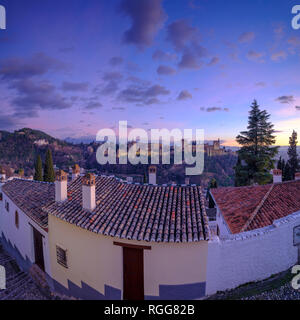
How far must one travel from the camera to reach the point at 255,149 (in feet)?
70.3

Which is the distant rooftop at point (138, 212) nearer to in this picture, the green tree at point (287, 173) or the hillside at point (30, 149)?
the green tree at point (287, 173)

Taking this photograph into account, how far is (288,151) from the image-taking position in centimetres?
3359

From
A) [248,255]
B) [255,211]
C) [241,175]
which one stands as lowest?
[248,255]

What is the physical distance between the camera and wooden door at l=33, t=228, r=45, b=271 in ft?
29.9

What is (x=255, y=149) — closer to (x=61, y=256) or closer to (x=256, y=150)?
(x=256, y=150)

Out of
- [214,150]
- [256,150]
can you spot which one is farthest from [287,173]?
[214,150]

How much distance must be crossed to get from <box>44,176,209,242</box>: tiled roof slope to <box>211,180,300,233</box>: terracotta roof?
3.88 metres

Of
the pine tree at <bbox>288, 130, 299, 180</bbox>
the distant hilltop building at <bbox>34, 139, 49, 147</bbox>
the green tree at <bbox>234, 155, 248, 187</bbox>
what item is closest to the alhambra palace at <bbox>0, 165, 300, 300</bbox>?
the green tree at <bbox>234, 155, 248, 187</bbox>

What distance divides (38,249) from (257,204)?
1107cm

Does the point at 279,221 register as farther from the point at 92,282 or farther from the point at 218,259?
the point at 92,282

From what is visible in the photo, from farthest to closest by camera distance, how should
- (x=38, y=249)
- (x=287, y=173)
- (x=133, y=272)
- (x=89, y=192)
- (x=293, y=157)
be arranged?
(x=293, y=157)
(x=287, y=173)
(x=38, y=249)
(x=89, y=192)
(x=133, y=272)

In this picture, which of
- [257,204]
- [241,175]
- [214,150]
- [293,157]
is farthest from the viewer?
[214,150]
